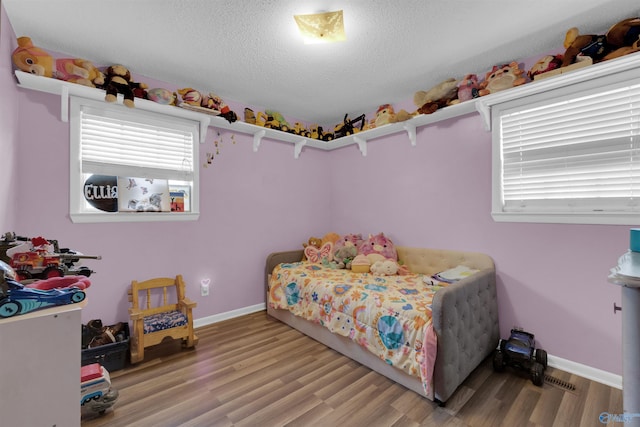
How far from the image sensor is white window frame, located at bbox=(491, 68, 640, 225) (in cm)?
181

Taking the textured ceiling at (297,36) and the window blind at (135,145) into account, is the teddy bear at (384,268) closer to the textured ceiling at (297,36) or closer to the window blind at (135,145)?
the textured ceiling at (297,36)

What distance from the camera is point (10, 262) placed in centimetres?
118

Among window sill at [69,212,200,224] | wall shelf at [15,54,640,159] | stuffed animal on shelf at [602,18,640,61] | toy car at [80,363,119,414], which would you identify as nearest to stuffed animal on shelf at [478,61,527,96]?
wall shelf at [15,54,640,159]

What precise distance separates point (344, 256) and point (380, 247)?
0.42 m

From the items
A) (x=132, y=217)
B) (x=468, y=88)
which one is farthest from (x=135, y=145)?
(x=468, y=88)

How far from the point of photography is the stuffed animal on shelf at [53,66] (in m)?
1.87

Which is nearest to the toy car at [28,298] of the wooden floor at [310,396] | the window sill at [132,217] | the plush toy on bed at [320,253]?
the wooden floor at [310,396]

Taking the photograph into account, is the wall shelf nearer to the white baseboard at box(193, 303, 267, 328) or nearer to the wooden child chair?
the wooden child chair

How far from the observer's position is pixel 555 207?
209 cm

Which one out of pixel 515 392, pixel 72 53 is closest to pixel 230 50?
pixel 72 53

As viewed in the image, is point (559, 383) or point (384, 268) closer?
point (559, 383)

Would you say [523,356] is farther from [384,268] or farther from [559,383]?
[384,268]

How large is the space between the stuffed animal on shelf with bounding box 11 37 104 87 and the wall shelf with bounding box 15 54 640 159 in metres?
0.06

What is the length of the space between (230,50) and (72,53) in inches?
50.4
